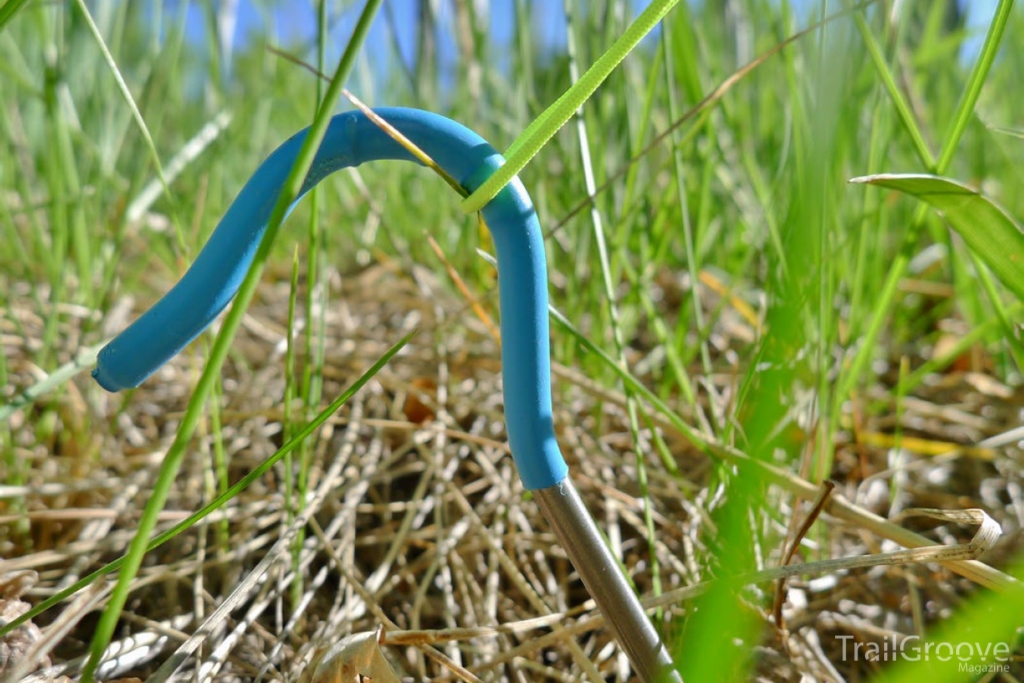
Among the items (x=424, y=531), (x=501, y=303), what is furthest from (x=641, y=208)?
(x=501, y=303)

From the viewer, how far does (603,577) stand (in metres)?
0.43

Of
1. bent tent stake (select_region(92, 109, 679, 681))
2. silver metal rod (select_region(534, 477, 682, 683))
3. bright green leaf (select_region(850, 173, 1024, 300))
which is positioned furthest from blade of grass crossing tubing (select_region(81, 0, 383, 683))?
bright green leaf (select_region(850, 173, 1024, 300))

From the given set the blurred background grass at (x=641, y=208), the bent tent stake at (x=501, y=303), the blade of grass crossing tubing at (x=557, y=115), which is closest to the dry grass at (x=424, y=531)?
the blurred background grass at (x=641, y=208)

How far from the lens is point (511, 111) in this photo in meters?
1.32

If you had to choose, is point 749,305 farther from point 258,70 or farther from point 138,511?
point 258,70

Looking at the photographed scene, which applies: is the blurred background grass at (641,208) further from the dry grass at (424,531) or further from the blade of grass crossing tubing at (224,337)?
the blade of grass crossing tubing at (224,337)

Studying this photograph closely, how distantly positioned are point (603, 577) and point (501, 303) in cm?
16

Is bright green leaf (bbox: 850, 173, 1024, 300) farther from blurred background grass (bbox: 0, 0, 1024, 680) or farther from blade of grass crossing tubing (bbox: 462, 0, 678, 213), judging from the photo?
blade of grass crossing tubing (bbox: 462, 0, 678, 213)

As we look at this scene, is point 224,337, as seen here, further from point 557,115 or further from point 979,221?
point 979,221

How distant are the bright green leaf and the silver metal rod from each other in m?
0.25

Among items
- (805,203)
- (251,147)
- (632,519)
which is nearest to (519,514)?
(632,519)

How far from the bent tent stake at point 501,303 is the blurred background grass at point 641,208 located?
0.34 feet

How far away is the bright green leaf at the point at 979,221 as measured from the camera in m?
0.47

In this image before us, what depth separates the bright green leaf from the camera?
47cm
